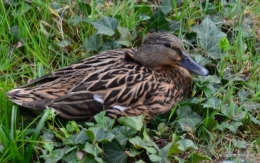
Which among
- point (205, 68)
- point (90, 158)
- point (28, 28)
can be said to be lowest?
point (90, 158)

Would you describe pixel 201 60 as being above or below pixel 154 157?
above

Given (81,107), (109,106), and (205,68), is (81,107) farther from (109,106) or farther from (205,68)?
(205,68)

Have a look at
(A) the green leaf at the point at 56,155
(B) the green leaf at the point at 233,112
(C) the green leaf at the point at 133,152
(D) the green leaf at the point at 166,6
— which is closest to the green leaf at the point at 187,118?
(B) the green leaf at the point at 233,112

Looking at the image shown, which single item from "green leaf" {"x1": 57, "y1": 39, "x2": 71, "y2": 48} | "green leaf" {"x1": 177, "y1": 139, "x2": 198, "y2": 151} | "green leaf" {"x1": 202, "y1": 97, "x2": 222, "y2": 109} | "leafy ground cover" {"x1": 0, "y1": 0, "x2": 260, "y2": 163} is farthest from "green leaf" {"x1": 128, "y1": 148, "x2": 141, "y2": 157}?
"green leaf" {"x1": 57, "y1": 39, "x2": 71, "y2": 48}

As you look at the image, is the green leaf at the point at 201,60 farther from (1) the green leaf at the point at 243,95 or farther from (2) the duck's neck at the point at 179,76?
(1) the green leaf at the point at 243,95

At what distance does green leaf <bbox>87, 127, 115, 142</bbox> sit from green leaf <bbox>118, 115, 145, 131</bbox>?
0.67ft

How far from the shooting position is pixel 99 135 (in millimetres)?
3855

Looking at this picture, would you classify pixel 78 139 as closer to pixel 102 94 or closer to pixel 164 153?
pixel 102 94

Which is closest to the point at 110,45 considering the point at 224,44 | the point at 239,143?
the point at 224,44

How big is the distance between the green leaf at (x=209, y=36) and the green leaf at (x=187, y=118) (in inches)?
26.8

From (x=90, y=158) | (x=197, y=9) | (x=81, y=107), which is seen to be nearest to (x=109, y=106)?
(x=81, y=107)

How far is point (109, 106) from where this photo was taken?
4.15 m

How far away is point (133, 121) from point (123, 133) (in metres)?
0.11

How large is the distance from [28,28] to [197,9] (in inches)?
59.5
